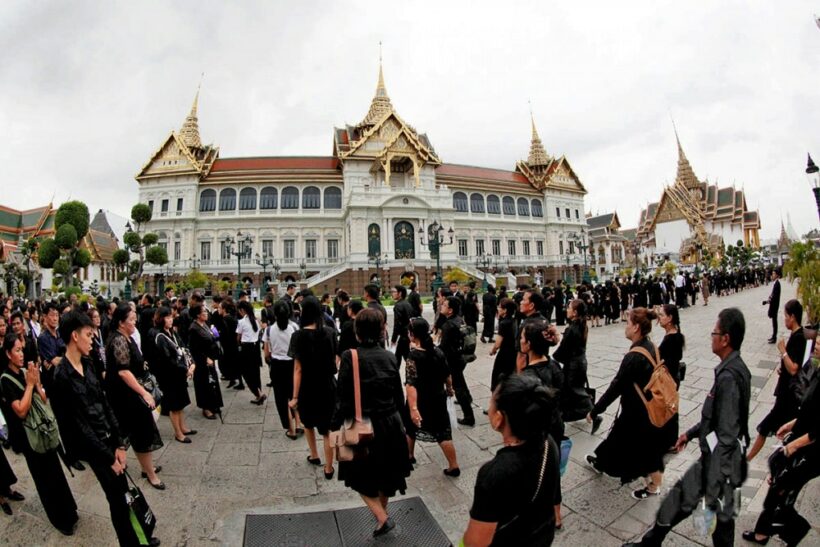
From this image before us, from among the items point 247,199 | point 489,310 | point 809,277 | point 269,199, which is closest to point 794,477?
point 809,277

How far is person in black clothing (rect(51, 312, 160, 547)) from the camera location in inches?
107

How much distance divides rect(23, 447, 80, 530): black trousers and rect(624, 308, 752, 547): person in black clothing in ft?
13.7

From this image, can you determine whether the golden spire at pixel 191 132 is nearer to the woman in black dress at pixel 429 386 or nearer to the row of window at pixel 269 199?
the row of window at pixel 269 199

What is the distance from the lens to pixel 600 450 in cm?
355

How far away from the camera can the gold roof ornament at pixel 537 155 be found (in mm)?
54938

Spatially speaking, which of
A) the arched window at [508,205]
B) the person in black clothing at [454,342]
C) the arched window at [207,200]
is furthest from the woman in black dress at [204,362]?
the arched window at [508,205]

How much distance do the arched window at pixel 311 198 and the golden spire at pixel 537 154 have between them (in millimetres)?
30381

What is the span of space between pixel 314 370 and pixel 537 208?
171ft

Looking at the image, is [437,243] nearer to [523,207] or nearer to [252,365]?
Result: [252,365]

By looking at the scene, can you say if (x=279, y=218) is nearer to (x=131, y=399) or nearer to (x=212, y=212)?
(x=212, y=212)

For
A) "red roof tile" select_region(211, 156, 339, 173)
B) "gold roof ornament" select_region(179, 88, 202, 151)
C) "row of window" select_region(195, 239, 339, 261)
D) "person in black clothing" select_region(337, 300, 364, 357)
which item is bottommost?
"person in black clothing" select_region(337, 300, 364, 357)

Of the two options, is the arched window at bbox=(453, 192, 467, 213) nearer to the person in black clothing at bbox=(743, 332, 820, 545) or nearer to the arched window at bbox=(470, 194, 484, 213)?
the arched window at bbox=(470, 194, 484, 213)

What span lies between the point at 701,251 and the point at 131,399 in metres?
68.7

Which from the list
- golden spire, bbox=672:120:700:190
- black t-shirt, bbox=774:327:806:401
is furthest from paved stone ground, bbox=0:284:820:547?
golden spire, bbox=672:120:700:190
